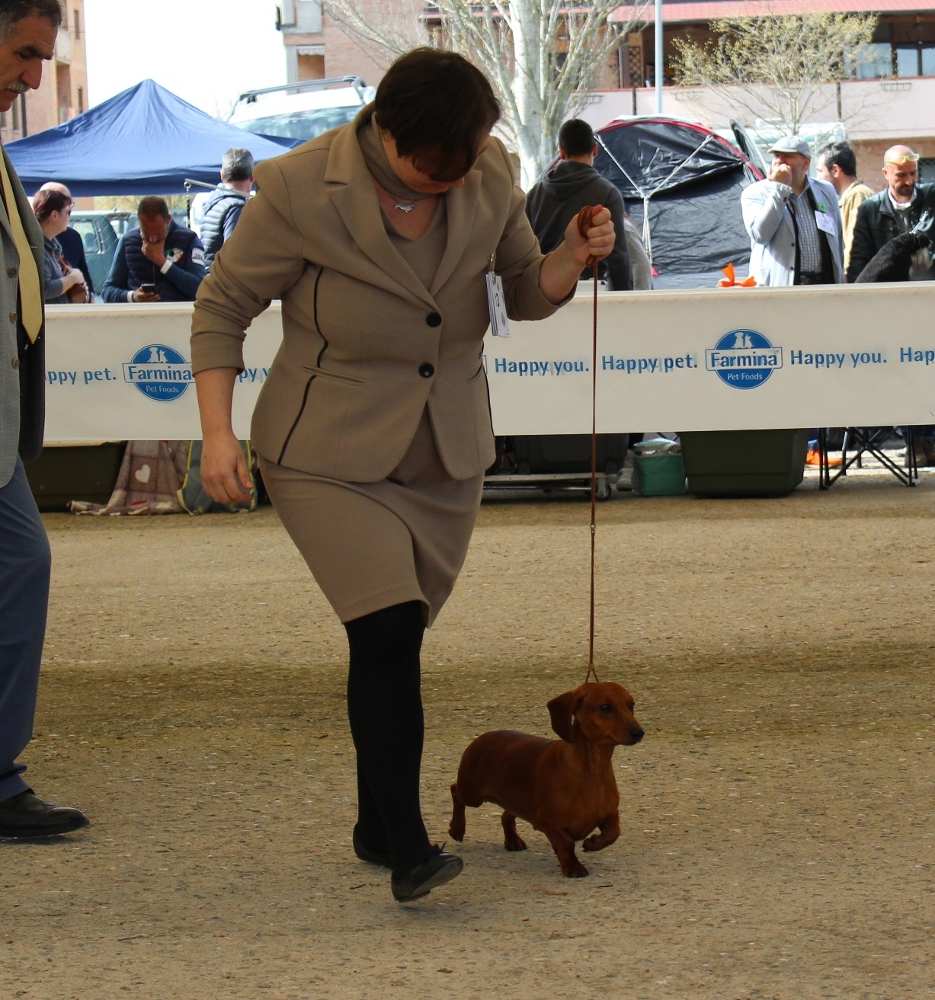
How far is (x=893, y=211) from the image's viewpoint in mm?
12523

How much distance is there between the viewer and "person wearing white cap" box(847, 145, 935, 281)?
12484mm

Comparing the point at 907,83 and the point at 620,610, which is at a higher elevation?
the point at 907,83

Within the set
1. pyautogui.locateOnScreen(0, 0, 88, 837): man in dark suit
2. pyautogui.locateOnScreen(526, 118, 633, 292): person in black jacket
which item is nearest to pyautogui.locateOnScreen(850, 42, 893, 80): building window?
pyautogui.locateOnScreen(526, 118, 633, 292): person in black jacket

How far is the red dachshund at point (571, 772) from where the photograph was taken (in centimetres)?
398

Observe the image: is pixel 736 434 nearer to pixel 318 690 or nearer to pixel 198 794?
pixel 318 690

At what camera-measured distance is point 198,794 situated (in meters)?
4.99

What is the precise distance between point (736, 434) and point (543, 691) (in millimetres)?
5398

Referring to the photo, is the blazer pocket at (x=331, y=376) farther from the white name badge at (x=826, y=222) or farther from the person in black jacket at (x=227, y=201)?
the white name badge at (x=826, y=222)

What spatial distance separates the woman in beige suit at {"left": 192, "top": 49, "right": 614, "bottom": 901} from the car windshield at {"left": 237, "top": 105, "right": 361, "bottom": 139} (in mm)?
20118

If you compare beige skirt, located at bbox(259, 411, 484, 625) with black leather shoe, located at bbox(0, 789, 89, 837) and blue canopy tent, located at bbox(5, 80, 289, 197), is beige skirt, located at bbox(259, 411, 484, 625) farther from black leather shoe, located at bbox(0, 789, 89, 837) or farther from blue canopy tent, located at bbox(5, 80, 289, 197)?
blue canopy tent, located at bbox(5, 80, 289, 197)

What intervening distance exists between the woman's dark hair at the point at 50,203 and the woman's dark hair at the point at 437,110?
984 cm

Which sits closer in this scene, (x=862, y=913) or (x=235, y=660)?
(x=862, y=913)

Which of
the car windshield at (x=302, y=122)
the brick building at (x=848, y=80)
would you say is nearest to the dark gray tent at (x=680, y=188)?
the car windshield at (x=302, y=122)

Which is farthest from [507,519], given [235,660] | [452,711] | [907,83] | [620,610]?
[907,83]
